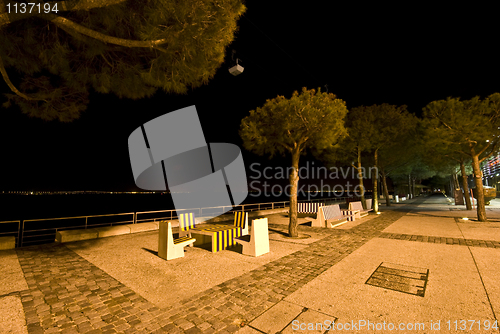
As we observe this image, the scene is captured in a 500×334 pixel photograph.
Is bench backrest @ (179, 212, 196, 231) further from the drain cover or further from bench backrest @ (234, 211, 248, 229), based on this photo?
the drain cover

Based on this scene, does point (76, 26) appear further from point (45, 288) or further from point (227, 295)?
point (227, 295)

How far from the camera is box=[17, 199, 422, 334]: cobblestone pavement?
2.84 metres

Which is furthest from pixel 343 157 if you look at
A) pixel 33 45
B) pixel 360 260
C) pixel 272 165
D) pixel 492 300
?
pixel 272 165

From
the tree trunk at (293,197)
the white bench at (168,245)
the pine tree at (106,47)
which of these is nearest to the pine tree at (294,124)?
the tree trunk at (293,197)

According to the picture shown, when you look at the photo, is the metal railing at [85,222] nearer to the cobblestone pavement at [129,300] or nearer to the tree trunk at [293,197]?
the cobblestone pavement at [129,300]

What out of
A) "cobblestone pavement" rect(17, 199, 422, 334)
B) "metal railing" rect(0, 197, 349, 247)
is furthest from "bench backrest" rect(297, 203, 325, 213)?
"cobblestone pavement" rect(17, 199, 422, 334)

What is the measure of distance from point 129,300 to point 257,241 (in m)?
3.08

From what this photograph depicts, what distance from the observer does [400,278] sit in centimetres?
428

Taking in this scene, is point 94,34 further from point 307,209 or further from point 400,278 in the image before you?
point 307,209

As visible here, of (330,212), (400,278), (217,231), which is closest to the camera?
(400,278)

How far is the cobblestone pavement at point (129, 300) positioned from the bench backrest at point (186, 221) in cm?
230

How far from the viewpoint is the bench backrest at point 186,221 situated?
678cm

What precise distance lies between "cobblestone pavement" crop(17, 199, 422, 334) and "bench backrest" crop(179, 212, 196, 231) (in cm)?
230

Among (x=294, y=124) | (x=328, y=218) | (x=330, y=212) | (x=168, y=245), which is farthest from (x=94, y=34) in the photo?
(x=330, y=212)
